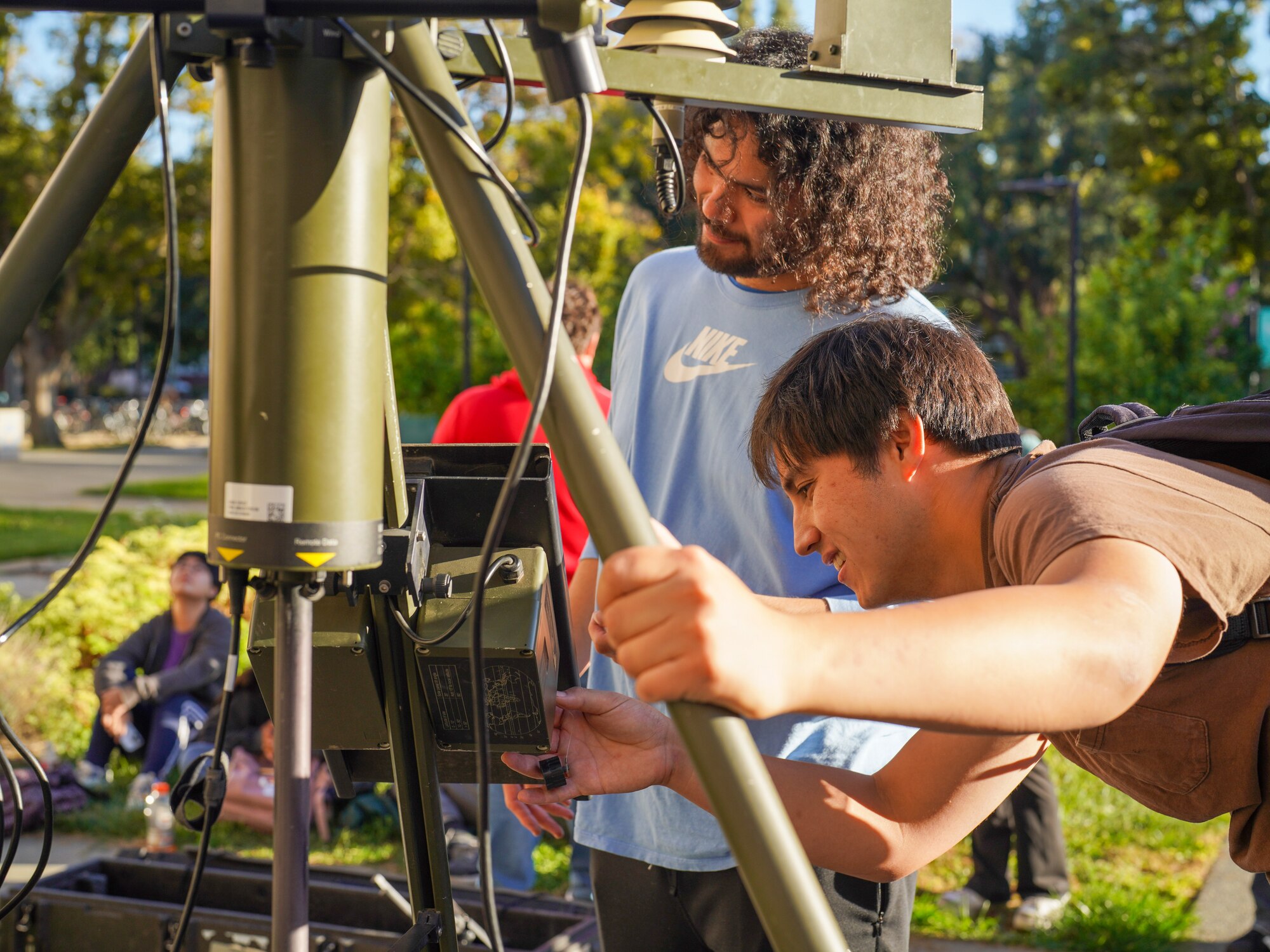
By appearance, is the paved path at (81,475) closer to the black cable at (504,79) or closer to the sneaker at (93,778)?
the sneaker at (93,778)

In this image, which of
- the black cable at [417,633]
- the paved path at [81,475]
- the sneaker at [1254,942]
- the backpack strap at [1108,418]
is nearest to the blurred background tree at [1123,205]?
the backpack strap at [1108,418]

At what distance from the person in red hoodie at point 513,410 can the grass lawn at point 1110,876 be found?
1774mm

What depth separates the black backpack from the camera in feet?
3.86

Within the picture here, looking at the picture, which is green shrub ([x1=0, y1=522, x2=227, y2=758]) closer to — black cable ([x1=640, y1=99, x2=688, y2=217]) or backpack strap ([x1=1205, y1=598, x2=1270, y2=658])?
Result: black cable ([x1=640, y1=99, x2=688, y2=217])

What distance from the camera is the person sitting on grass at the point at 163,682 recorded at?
5105mm

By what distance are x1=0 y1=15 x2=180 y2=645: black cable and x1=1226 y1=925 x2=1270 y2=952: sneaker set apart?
349cm

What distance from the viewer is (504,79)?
3.69ft

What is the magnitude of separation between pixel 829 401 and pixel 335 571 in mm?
641

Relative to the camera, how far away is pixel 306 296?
0.95 m

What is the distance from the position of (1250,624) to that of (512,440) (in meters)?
3.21

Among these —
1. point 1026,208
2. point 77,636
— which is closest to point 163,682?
point 77,636

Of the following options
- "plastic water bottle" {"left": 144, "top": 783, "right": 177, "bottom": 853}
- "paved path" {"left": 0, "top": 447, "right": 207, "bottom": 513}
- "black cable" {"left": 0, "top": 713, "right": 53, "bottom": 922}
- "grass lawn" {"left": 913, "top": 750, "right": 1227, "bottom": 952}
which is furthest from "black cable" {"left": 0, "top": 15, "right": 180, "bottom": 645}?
"paved path" {"left": 0, "top": 447, "right": 207, "bottom": 513}

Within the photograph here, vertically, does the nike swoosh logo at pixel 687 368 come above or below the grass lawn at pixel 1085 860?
above

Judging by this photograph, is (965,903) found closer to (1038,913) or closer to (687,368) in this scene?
(1038,913)
